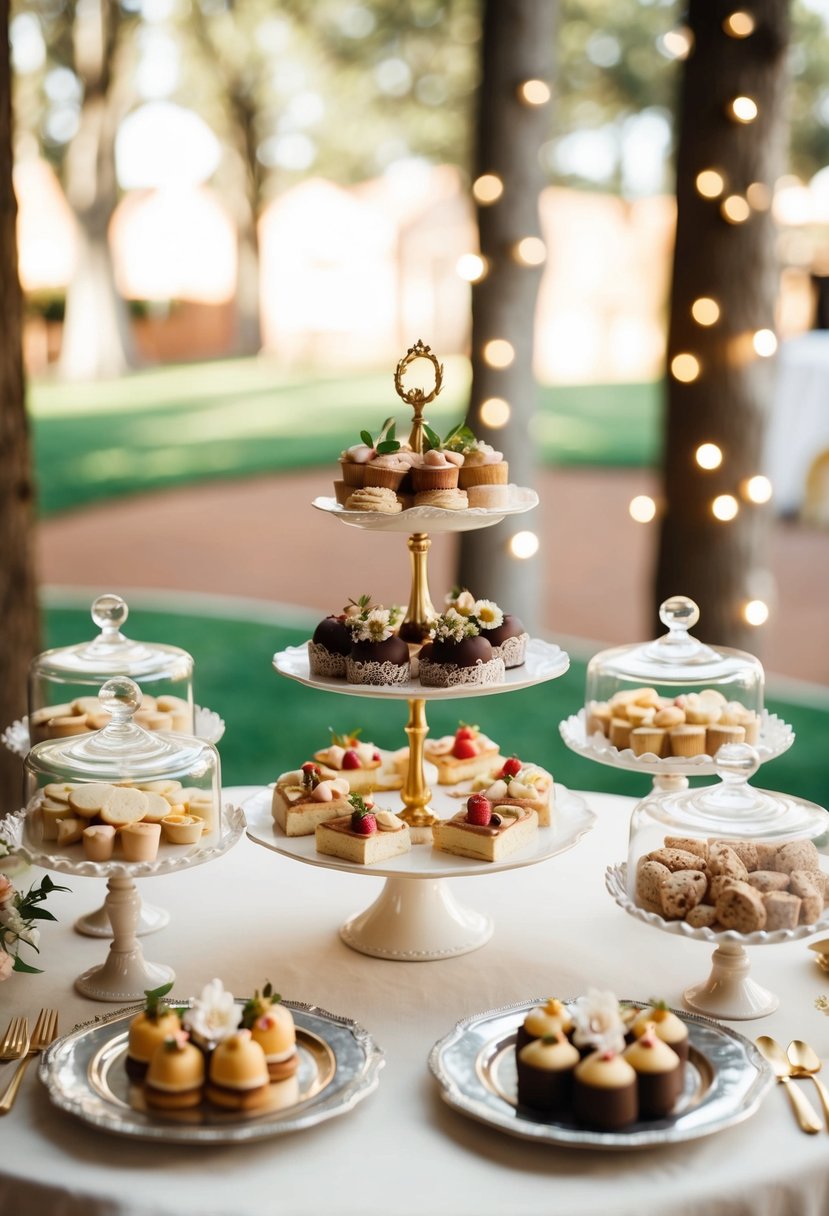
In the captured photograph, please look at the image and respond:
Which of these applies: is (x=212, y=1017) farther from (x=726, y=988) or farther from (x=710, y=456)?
(x=710, y=456)

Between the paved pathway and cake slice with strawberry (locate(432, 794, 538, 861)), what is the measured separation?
592cm

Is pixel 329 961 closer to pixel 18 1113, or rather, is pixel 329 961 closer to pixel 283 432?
pixel 18 1113

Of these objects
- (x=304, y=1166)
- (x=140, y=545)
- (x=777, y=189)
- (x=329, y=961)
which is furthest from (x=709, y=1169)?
(x=140, y=545)

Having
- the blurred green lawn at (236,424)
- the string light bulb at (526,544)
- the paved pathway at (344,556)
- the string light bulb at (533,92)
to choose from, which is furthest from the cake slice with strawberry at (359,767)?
the blurred green lawn at (236,424)

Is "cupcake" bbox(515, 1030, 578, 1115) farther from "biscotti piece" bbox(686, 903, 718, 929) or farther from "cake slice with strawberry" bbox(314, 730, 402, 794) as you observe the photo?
"cake slice with strawberry" bbox(314, 730, 402, 794)

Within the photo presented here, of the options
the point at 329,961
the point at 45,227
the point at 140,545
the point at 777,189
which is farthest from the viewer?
the point at 45,227

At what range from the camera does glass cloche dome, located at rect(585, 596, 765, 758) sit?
9.50 feet

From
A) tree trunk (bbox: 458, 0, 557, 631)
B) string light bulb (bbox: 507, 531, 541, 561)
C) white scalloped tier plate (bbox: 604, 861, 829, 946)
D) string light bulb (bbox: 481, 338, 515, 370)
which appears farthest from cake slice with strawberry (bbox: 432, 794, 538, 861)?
string light bulb (bbox: 481, 338, 515, 370)

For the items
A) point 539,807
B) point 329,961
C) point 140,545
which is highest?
point 539,807

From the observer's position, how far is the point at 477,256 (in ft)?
19.2

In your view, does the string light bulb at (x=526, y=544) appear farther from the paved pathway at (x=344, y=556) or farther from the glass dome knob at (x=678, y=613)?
the paved pathway at (x=344, y=556)

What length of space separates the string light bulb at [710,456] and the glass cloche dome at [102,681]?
82.2 inches

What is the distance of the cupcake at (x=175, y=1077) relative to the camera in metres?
1.95

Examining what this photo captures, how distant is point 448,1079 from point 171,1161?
40 cm
